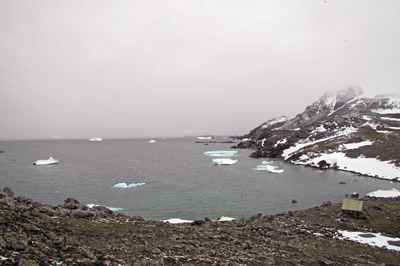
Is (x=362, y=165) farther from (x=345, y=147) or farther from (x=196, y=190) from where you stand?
(x=196, y=190)

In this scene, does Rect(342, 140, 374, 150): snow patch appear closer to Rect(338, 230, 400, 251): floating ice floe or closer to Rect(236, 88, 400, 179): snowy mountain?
Rect(236, 88, 400, 179): snowy mountain

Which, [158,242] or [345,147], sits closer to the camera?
[158,242]

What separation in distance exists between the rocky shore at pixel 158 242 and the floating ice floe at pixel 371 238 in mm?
1103

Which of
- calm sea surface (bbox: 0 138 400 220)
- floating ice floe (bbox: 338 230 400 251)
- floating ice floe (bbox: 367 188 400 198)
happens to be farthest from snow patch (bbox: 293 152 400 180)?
floating ice floe (bbox: 338 230 400 251)

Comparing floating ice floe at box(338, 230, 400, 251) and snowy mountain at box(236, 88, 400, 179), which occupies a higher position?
snowy mountain at box(236, 88, 400, 179)

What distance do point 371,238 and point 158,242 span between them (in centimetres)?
2171

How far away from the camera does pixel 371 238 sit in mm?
26672

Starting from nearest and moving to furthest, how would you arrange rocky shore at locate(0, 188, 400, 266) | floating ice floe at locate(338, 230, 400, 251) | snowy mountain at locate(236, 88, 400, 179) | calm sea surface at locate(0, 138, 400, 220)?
1. rocky shore at locate(0, 188, 400, 266)
2. floating ice floe at locate(338, 230, 400, 251)
3. calm sea surface at locate(0, 138, 400, 220)
4. snowy mountain at locate(236, 88, 400, 179)

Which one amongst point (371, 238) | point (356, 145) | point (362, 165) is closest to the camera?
point (371, 238)

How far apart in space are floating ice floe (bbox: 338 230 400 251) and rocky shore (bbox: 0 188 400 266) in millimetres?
1103

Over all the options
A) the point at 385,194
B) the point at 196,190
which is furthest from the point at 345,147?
the point at 196,190

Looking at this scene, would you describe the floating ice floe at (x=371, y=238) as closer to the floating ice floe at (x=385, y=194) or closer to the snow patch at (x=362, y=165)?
the floating ice floe at (x=385, y=194)

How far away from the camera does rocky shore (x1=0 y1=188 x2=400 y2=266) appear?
13477mm

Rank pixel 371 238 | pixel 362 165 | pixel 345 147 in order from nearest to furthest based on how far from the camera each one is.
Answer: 1. pixel 371 238
2. pixel 362 165
3. pixel 345 147
